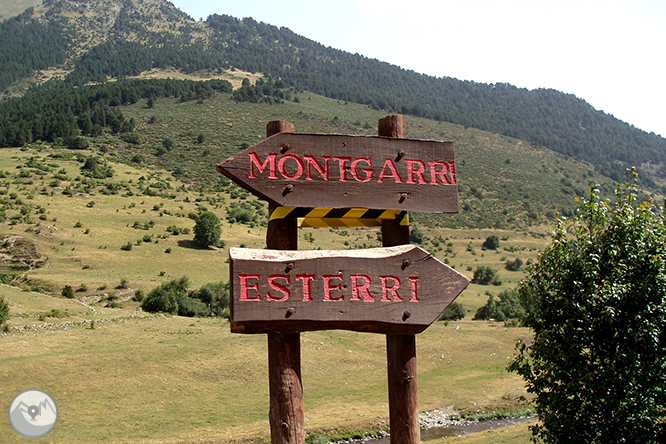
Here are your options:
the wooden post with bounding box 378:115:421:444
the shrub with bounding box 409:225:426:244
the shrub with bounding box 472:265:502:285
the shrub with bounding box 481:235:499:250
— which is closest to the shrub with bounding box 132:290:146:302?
the wooden post with bounding box 378:115:421:444

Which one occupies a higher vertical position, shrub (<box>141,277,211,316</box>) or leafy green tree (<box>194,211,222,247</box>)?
leafy green tree (<box>194,211,222,247</box>)

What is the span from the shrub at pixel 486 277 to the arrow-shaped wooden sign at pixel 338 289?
51315 millimetres

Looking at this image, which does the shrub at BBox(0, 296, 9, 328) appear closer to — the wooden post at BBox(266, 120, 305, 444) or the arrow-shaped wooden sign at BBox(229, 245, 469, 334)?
the wooden post at BBox(266, 120, 305, 444)

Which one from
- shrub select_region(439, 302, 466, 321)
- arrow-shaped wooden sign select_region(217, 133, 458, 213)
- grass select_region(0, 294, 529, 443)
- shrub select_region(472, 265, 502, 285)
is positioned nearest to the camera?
arrow-shaped wooden sign select_region(217, 133, 458, 213)

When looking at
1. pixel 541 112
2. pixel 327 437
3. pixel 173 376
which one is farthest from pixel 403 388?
pixel 541 112

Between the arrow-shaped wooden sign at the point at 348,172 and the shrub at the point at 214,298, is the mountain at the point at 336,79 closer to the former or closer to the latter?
the shrub at the point at 214,298

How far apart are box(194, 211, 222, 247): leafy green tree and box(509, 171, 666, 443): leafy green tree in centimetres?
4036

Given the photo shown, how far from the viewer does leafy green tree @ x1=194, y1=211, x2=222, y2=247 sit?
46.1 metres

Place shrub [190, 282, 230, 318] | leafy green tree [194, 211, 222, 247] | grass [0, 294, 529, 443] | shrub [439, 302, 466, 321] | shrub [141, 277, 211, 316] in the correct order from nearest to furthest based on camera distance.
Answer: grass [0, 294, 529, 443]
shrub [141, 277, 211, 316]
shrub [190, 282, 230, 318]
shrub [439, 302, 466, 321]
leafy green tree [194, 211, 222, 247]

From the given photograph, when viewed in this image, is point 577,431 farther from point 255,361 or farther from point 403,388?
point 255,361

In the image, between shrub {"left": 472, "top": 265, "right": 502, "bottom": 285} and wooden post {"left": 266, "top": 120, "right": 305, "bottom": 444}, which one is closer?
wooden post {"left": 266, "top": 120, "right": 305, "bottom": 444}

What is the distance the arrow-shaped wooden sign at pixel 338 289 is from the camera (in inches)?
181

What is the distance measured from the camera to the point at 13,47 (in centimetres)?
16838

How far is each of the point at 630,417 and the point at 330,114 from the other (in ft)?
374
